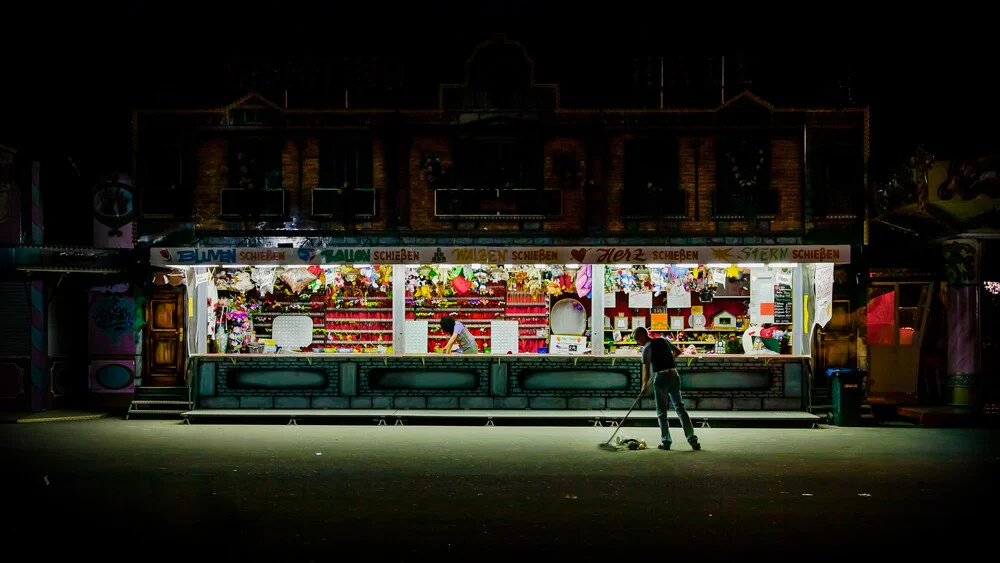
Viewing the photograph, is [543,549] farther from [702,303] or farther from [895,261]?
[895,261]

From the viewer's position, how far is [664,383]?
39.0 ft

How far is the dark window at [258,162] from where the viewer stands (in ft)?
54.2

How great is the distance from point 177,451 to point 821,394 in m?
12.1

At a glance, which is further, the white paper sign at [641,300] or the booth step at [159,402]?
the white paper sign at [641,300]

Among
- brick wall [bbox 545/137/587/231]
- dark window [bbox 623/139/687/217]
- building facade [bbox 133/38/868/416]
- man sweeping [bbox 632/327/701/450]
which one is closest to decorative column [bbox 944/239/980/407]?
building facade [bbox 133/38/868/416]

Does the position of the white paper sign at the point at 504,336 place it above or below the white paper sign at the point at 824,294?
below

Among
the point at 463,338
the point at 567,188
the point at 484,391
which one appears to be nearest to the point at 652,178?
the point at 567,188

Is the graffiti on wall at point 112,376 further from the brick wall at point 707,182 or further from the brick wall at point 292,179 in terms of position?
the brick wall at point 707,182

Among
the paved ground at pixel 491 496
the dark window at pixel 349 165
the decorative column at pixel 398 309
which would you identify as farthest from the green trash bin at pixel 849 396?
the dark window at pixel 349 165

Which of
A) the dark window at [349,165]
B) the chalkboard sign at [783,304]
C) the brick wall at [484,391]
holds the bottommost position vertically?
the brick wall at [484,391]

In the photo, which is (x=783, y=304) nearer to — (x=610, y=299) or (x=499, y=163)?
(x=610, y=299)

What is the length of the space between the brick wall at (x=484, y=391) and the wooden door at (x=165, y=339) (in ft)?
2.30

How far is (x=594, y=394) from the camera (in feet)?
50.6

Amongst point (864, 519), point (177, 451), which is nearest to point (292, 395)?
point (177, 451)
